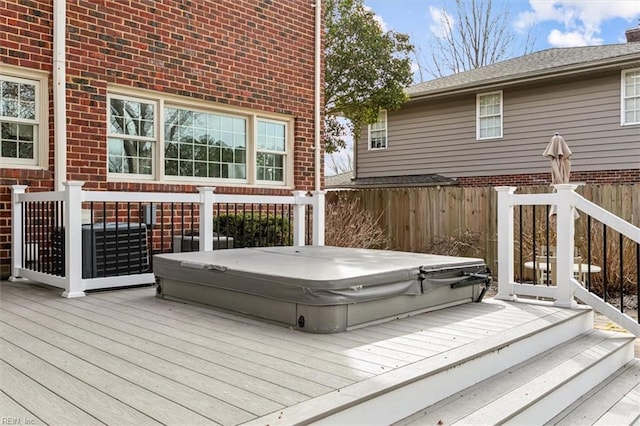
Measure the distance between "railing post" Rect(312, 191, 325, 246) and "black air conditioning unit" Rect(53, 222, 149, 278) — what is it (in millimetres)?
1921

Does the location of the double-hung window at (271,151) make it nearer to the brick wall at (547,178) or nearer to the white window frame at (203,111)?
the white window frame at (203,111)

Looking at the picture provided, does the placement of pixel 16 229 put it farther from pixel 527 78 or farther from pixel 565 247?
pixel 527 78

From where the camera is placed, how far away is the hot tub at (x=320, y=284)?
9.59 ft

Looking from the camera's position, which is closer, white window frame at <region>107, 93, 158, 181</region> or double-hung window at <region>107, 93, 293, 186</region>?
white window frame at <region>107, 93, 158, 181</region>

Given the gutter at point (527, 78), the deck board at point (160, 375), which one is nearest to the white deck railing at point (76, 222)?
the deck board at point (160, 375)

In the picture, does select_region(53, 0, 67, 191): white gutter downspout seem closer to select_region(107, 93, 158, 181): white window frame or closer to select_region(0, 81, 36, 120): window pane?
select_region(0, 81, 36, 120): window pane

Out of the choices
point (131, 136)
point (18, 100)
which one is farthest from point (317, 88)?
point (18, 100)

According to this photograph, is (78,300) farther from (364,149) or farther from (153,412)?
(364,149)

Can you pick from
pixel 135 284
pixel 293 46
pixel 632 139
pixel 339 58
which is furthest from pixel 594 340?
pixel 339 58

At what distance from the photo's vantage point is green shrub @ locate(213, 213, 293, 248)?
19.8 ft

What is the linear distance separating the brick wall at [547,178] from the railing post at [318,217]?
6750 mm

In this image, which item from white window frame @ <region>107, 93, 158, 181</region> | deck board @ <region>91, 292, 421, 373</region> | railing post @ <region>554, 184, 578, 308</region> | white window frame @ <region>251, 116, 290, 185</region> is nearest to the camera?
deck board @ <region>91, 292, 421, 373</region>

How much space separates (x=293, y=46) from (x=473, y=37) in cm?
1283

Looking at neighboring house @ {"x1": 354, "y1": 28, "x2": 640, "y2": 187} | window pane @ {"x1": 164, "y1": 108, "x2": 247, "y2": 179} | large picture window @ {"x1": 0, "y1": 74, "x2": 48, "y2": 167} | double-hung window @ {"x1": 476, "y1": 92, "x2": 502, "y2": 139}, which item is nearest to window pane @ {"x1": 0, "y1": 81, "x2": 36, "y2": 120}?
large picture window @ {"x1": 0, "y1": 74, "x2": 48, "y2": 167}
